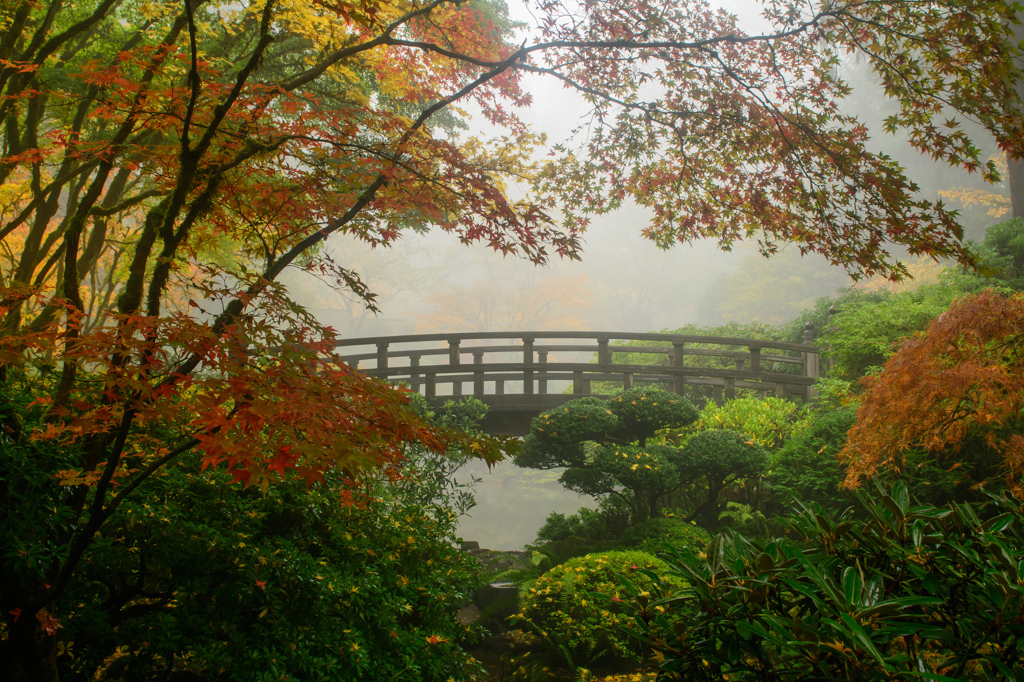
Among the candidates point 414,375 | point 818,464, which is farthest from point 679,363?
point 414,375

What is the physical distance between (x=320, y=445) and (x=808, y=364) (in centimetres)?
830

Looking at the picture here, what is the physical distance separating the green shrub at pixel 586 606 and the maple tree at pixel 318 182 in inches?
68.8

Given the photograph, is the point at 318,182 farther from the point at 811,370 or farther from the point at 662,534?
the point at 811,370

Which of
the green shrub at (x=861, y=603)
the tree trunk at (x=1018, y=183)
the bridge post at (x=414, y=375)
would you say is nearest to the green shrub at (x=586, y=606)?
the green shrub at (x=861, y=603)

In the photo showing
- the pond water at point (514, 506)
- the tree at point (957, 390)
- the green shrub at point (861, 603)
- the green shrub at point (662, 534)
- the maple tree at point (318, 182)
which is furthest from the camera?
the pond water at point (514, 506)

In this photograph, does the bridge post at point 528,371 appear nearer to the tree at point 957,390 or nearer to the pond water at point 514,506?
the tree at point 957,390

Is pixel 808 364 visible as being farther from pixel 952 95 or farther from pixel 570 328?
pixel 570 328

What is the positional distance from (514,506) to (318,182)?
1956 centimetres

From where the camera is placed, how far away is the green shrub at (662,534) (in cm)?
528

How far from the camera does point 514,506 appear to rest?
2102cm

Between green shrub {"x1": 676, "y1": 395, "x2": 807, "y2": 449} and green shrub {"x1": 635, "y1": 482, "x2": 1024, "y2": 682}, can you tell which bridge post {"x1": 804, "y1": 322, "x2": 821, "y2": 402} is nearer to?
green shrub {"x1": 676, "y1": 395, "x2": 807, "y2": 449}

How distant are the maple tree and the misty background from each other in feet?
41.2

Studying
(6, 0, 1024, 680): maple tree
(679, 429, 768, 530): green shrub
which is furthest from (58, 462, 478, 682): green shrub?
(679, 429, 768, 530): green shrub

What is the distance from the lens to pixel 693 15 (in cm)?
381
